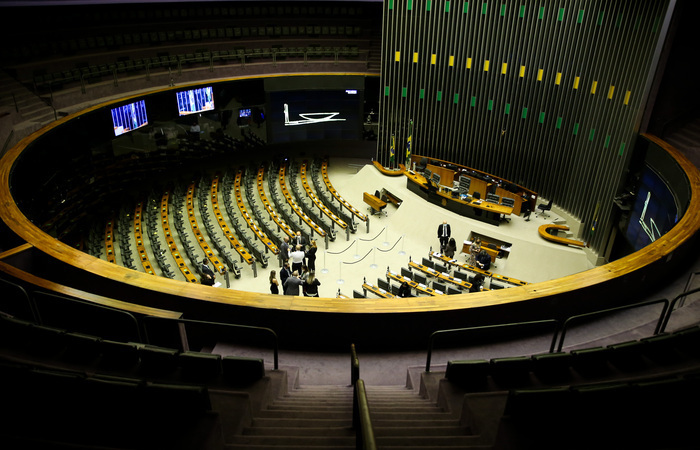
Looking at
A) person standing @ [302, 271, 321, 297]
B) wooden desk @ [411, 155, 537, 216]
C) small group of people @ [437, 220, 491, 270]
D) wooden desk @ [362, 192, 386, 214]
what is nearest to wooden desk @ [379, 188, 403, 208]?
wooden desk @ [362, 192, 386, 214]

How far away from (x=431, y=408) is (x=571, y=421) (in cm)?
109

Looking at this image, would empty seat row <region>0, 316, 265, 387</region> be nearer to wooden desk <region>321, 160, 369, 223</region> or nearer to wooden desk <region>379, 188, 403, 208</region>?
wooden desk <region>321, 160, 369, 223</region>

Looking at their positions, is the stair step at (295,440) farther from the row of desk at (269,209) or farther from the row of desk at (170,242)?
the row of desk at (269,209)

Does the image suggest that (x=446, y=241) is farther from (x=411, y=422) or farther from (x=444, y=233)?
(x=411, y=422)

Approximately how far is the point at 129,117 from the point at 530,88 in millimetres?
10992

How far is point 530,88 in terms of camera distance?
13359mm

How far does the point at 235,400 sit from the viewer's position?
3.55 m

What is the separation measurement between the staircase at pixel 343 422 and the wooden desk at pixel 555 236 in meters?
8.38

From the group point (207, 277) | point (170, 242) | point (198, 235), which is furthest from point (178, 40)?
point (207, 277)

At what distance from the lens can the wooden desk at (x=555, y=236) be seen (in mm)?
11172

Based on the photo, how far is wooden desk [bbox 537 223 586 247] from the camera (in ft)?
36.7

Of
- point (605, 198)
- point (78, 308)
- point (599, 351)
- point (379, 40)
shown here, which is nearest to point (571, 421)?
point (599, 351)

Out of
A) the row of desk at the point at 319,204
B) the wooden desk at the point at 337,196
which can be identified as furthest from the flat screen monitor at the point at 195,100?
the wooden desk at the point at 337,196

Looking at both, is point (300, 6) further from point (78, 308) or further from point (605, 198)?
point (78, 308)
